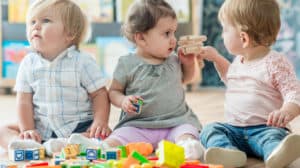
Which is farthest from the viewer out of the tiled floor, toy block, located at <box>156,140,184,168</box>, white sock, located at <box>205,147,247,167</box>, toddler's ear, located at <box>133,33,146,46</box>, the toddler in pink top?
the tiled floor

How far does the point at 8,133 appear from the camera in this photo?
1.70 meters

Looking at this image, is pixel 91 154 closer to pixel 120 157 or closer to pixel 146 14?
pixel 120 157

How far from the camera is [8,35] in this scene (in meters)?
3.22

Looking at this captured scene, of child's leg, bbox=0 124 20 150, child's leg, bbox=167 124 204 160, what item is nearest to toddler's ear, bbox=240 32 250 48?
child's leg, bbox=167 124 204 160

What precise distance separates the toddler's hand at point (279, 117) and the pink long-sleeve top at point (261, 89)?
0.16 feet

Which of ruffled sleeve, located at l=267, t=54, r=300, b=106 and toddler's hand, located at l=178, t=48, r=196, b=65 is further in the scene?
toddler's hand, located at l=178, t=48, r=196, b=65

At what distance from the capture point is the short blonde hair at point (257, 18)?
1.53 metres

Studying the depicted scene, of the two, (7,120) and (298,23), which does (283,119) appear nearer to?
(7,120)

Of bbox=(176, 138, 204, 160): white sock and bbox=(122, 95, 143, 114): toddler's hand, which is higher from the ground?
bbox=(122, 95, 143, 114): toddler's hand

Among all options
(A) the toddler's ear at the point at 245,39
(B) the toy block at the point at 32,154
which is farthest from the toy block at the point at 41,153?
(A) the toddler's ear at the point at 245,39

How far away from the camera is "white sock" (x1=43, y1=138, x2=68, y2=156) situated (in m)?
1.54

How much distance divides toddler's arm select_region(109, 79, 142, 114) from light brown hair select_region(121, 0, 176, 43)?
0.48 feet

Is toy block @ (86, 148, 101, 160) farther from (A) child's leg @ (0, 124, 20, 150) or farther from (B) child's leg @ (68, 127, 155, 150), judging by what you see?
(A) child's leg @ (0, 124, 20, 150)

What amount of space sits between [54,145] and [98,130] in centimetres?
15
